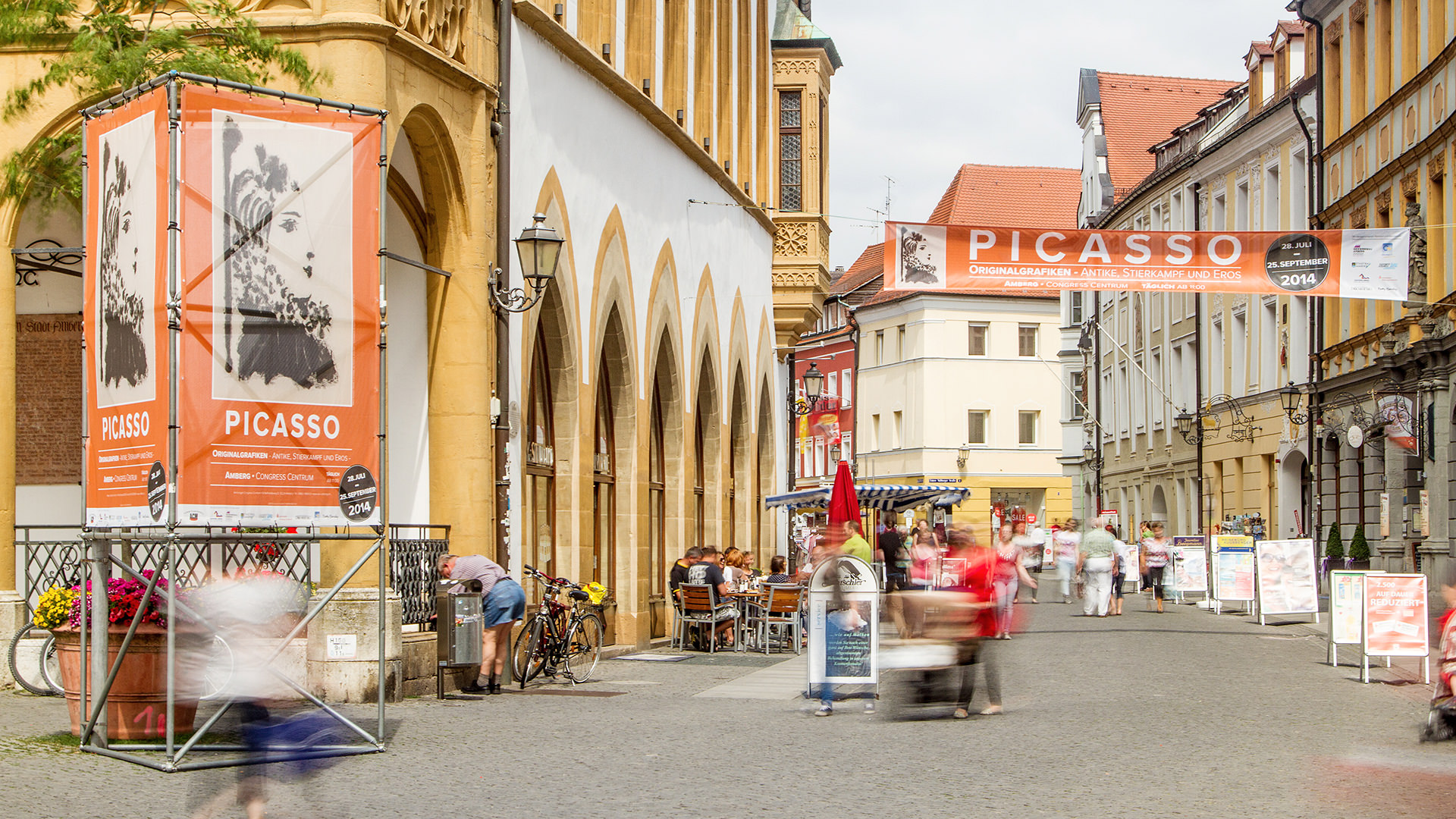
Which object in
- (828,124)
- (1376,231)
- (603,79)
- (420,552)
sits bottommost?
(420,552)

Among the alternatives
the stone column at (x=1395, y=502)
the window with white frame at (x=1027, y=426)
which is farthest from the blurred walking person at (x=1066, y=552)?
the window with white frame at (x=1027, y=426)

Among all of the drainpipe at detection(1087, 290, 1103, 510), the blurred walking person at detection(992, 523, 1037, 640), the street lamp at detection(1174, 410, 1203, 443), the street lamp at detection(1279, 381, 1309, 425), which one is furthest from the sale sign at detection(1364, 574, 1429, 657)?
the drainpipe at detection(1087, 290, 1103, 510)

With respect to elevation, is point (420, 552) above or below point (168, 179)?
below

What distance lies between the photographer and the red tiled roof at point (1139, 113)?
6681 centimetres

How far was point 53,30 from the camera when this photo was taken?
14.3m

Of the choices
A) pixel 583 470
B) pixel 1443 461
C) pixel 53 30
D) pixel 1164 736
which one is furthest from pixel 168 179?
pixel 1443 461

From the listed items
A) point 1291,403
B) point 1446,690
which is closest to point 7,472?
point 1446,690

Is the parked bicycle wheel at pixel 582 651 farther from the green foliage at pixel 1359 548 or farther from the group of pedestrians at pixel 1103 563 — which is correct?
the green foliage at pixel 1359 548

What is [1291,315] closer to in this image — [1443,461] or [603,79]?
[1443,461]

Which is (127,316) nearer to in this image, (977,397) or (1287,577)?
(1287,577)

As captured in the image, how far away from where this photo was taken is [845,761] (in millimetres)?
11484

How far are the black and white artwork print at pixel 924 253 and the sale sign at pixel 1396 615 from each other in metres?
5.73

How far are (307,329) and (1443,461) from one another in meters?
24.2

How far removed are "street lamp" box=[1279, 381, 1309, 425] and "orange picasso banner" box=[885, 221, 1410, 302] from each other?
765 inches
